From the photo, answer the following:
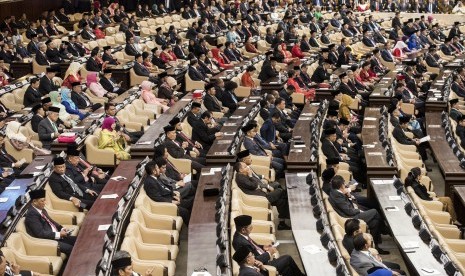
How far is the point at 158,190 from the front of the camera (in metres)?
10.7

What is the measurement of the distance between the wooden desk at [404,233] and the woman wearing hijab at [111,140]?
3.64 meters

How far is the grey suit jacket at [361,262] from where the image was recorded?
8.69 meters

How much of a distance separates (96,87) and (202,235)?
8.22 m

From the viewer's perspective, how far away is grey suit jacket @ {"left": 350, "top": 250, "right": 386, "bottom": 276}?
342 inches

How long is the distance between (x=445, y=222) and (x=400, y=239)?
1.74m

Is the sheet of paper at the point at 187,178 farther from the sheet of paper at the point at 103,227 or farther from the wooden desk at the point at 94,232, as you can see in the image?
the sheet of paper at the point at 103,227

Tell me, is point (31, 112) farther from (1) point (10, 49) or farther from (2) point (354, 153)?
(1) point (10, 49)

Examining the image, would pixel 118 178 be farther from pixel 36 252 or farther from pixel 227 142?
pixel 227 142

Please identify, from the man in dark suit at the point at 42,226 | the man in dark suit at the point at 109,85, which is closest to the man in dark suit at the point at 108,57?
the man in dark suit at the point at 109,85

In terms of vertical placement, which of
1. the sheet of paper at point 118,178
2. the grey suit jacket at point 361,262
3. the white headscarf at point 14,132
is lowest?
the white headscarf at point 14,132

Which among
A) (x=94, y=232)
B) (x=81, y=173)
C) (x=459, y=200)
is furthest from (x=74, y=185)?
(x=459, y=200)

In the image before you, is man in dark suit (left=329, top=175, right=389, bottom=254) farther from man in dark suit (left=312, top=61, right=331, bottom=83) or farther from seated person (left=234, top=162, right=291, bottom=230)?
man in dark suit (left=312, top=61, right=331, bottom=83)

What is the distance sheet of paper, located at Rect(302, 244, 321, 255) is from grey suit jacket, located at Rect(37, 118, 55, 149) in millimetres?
5337

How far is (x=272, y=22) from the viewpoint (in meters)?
29.0
